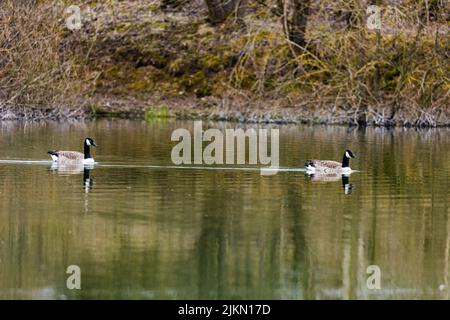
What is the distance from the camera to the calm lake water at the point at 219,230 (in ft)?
43.2

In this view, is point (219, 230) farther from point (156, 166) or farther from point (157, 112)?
point (157, 112)

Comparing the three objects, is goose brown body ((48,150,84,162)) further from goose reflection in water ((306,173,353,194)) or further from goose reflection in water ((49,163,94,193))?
goose reflection in water ((306,173,353,194))

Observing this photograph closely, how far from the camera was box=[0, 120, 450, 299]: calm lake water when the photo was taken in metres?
13.2

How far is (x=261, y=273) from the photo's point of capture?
1368 cm

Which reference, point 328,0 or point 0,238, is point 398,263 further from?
point 328,0

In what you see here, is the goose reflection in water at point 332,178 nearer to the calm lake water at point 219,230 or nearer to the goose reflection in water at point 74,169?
the calm lake water at point 219,230

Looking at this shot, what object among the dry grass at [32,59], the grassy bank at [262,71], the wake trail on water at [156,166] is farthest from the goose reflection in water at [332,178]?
the dry grass at [32,59]

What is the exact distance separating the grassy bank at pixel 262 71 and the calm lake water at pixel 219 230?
460 inches

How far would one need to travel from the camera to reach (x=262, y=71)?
3956 cm

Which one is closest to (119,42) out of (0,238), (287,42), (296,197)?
(287,42)

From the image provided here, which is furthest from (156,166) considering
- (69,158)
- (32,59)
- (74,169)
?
(32,59)

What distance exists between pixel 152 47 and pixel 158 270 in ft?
110

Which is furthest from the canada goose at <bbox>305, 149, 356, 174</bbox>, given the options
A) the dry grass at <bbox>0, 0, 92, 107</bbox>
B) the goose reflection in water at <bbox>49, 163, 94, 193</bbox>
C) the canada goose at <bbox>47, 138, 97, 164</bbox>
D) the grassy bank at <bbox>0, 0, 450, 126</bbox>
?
the dry grass at <bbox>0, 0, 92, 107</bbox>
